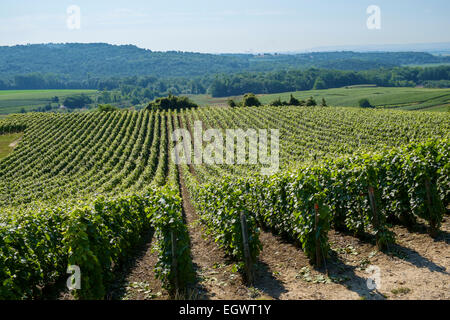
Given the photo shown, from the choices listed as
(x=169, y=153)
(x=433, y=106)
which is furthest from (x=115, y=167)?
(x=433, y=106)

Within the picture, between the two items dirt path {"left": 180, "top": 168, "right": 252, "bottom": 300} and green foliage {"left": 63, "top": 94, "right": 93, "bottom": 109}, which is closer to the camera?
dirt path {"left": 180, "top": 168, "right": 252, "bottom": 300}

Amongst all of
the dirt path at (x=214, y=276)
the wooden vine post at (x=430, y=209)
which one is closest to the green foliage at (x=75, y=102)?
the dirt path at (x=214, y=276)

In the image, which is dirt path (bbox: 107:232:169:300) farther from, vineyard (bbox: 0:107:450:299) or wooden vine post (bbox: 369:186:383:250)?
wooden vine post (bbox: 369:186:383:250)

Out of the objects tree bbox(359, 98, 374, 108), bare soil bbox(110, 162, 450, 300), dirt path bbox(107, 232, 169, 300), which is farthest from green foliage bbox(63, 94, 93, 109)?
bare soil bbox(110, 162, 450, 300)

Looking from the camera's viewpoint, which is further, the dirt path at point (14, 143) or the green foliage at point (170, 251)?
the dirt path at point (14, 143)

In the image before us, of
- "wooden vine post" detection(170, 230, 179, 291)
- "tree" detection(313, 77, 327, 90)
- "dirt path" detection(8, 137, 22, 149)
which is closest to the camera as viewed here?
"wooden vine post" detection(170, 230, 179, 291)

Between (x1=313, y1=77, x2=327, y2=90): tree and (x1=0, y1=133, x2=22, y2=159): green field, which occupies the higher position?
(x1=313, y1=77, x2=327, y2=90): tree

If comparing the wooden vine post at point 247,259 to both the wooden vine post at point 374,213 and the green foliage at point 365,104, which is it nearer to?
the wooden vine post at point 374,213

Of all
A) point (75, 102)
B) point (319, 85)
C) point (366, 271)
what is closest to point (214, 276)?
point (366, 271)

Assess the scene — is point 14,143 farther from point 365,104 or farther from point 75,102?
point 75,102

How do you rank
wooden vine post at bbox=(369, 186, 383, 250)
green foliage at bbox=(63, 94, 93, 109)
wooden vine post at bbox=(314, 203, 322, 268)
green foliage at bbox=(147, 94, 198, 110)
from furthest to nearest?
green foliage at bbox=(63, 94, 93, 109)
green foliage at bbox=(147, 94, 198, 110)
wooden vine post at bbox=(369, 186, 383, 250)
wooden vine post at bbox=(314, 203, 322, 268)

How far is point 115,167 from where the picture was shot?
138 ft

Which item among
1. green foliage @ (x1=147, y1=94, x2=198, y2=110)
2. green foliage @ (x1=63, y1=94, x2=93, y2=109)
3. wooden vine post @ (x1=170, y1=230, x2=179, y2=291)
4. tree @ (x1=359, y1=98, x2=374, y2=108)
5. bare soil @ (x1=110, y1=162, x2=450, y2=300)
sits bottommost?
bare soil @ (x1=110, y1=162, x2=450, y2=300)
